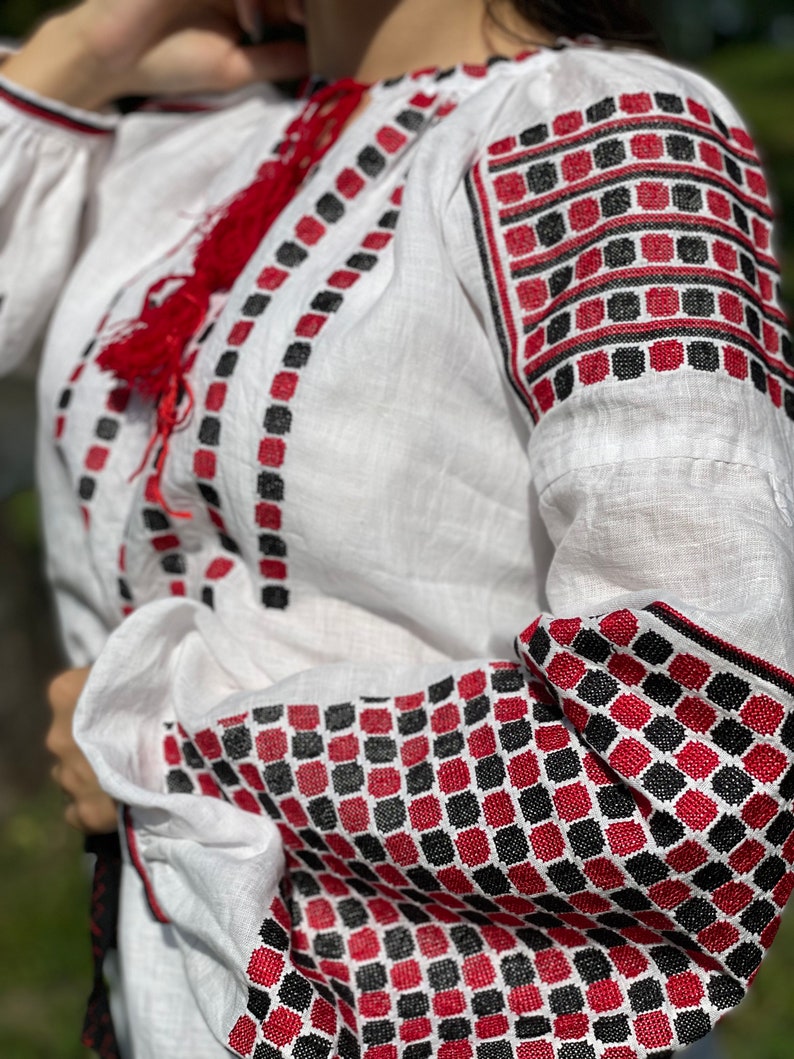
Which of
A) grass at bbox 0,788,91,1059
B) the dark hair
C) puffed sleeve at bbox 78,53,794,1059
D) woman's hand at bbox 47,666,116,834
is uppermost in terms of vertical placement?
the dark hair

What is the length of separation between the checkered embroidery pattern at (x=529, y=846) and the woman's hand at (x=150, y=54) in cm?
80

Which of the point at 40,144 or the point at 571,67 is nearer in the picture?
the point at 571,67

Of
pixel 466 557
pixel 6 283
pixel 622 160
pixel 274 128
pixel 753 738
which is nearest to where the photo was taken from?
pixel 753 738

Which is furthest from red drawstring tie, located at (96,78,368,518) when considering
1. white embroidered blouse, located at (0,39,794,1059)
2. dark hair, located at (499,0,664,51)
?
dark hair, located at (499,0,664,51)

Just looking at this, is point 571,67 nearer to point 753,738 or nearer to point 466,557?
point 466,557

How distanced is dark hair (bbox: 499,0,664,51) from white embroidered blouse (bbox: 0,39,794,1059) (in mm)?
123

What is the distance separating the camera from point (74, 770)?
1.04m

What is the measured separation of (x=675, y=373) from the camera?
2.50 ft

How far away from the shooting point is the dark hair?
3.50 feet

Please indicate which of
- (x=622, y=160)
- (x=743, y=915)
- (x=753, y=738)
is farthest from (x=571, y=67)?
(x=743, y=915)

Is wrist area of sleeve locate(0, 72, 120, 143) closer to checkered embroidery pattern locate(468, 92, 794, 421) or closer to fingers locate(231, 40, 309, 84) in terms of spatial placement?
fingers locate(231, 40, 309, 84)

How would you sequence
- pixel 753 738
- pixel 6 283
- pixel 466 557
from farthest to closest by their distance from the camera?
pixel 6 283
pixel 466 557
pixel 753 738

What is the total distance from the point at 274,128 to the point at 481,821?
763mm

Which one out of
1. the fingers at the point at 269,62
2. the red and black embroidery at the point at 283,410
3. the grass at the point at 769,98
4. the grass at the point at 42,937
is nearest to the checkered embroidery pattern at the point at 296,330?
the red and black embroidery at the point at 283,410
